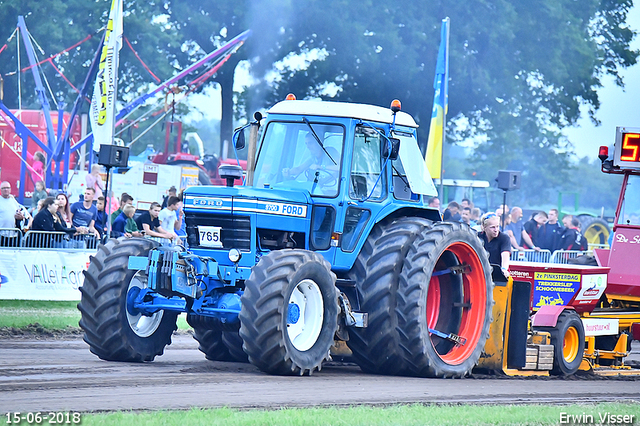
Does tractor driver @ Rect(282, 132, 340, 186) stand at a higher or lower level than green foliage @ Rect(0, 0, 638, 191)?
lower

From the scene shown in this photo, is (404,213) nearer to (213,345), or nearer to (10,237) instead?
(213,345)

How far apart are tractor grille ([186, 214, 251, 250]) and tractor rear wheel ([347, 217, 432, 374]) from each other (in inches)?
48.0

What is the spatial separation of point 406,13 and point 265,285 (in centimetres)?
2789

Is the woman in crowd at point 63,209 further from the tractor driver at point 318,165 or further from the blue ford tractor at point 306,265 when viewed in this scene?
the tractor driver at point 318,165

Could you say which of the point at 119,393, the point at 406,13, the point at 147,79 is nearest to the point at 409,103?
the point at 406,13

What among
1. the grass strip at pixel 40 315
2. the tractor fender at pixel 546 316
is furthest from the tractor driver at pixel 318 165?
the grass strip at pixel 40 315

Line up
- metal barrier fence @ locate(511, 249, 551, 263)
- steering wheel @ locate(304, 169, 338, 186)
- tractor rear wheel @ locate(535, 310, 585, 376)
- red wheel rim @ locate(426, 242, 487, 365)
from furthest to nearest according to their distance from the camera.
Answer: metal barrier fence @ locate(511, 249, 551, 263)
tractor rear wheel @ locate(535, 310, 585, 376)
red wheel rim @ locate(426, 242, 487, 365)
steering wheel @ locate(304, 169, 338, 186)

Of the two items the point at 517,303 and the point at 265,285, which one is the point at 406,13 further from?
the point at 265,285

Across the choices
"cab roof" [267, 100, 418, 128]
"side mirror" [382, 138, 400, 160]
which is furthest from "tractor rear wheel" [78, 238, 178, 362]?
"side mirror" [382, 138, 400, 160]

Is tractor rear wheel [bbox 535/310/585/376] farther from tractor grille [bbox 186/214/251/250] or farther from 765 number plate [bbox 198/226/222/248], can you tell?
765 number plate [bbox 198/226/222/248]

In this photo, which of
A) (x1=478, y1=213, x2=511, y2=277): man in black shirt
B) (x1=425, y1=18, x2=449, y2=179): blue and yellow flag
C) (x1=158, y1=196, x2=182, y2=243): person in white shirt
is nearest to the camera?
(x1=478, y1=213, x2=511, y2=277): man in black shirt

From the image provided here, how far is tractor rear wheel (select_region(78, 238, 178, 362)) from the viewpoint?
926 centimetres

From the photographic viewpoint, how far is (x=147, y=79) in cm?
3844

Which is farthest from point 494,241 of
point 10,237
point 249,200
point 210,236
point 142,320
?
point 10,237
